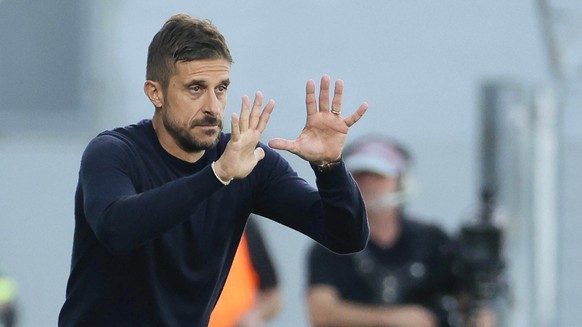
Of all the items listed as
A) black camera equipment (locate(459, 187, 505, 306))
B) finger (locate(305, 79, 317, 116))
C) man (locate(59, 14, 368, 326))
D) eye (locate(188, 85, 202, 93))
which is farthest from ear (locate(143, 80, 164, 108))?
black camera equipment (locate(459, 187, 505, 306))

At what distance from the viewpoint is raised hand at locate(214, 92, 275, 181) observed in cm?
359

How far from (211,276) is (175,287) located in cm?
12

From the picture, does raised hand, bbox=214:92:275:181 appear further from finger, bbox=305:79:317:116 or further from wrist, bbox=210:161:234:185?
finger, bbox=305:79:317:116

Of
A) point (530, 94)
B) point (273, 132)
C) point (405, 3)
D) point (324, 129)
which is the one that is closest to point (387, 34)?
point (405, 3)

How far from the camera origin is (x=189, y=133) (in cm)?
378

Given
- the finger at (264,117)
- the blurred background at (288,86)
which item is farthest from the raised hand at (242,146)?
the blurred background at (288,86)

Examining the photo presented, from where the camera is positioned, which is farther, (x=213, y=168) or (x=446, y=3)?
(x=446, y=3)

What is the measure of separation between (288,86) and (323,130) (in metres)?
5.49

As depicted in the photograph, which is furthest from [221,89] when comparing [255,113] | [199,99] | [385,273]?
[385,273]

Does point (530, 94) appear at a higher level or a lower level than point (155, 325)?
higher

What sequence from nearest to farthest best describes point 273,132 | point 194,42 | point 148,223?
point 148,223, point 194,42, point 273,132

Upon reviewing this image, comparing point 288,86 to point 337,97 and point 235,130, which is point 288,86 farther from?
point 235,130

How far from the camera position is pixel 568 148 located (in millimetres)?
9305

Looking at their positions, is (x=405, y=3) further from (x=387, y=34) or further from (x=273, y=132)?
(x=273, y=132)
